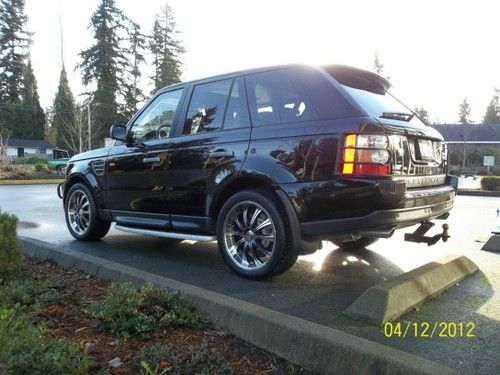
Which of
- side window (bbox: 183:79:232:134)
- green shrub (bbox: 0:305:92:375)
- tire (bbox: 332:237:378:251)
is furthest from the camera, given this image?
tire (bbox: 332:237:378:251)

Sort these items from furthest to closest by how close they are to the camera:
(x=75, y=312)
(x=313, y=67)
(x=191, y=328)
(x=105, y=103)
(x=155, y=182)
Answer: (x=105, y=103), (x=155, y=182), (x=313, y=67), (x=75, y=312), (x=191, y=328)

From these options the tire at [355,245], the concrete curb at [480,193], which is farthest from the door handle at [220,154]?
the concrete curb at [480,193]

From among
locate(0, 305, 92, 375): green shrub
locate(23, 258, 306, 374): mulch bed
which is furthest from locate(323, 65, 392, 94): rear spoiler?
locate(0, 305, 92, 375): green shrub

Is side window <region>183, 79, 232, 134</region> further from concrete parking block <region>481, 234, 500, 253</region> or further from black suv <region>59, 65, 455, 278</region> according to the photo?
concrete parking block <region>481, 234, 500, 253</region>

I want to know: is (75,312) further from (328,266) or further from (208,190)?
(328,266)

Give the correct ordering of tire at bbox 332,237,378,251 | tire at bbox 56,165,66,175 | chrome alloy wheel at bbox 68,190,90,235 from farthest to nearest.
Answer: tire at bbox 56,165,66,175, chrome alloy wheel at bbox 68,190,90,235, tire at bbox 332,237,378,251

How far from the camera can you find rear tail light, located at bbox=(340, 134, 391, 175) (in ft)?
11.7

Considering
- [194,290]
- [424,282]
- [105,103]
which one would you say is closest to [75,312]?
[194,290]

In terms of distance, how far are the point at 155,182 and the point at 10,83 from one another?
69.0 m

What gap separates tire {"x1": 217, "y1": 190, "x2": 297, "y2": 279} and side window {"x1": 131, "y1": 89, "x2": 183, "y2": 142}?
1.42 meters

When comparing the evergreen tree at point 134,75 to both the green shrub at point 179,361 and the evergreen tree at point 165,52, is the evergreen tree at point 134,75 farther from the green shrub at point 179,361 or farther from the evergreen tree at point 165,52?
the green shrub at point 179,361

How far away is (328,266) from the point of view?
15.8ft

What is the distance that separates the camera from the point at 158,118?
5488 mm

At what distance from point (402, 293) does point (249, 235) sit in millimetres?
1472
